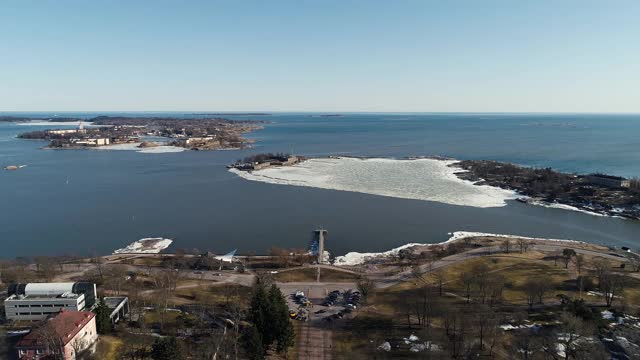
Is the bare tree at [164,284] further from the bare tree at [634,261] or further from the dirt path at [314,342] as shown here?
the bare tree at [634,261]

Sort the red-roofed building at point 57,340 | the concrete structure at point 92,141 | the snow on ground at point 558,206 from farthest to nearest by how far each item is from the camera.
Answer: the concrete structure at point 92,141 → the snow on ground at point 558,206 → the red-roofed building at point 57,340

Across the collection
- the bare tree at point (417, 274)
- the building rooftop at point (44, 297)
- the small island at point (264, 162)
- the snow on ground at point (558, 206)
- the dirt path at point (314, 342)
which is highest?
the small island at point (264, 162)

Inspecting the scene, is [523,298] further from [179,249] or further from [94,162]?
[94,162]

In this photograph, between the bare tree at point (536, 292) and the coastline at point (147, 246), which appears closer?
the bare tree at point (536, 292)

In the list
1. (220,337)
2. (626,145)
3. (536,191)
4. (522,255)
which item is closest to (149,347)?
(220,337)

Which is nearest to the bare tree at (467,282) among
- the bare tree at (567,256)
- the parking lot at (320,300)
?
the parking lot at (320,300)

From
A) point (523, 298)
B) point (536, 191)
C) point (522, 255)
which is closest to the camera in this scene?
point (523, 298)

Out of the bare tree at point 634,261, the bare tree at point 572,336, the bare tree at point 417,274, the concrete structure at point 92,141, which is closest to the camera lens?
the bare tree at point 572,336

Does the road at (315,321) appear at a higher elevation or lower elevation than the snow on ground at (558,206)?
lower

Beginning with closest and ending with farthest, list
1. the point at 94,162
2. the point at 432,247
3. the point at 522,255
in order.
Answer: the point at 522,255 < the point at 432,247 < the point at 94,162
